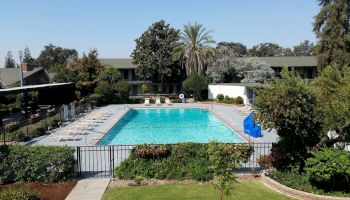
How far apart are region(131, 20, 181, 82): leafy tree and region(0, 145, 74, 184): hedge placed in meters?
41.8

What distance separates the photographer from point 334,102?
13.5m

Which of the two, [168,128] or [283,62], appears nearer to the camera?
[168,128]

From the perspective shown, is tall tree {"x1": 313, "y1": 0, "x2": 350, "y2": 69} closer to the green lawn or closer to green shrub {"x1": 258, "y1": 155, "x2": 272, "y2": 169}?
green shrub {"x1": 258, "y1": 155, "x2": 272, "y2": 169}

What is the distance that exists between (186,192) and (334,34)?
37339 millimetres

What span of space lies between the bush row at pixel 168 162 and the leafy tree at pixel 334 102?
134 inches

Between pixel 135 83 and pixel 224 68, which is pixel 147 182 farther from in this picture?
pixel 135 83

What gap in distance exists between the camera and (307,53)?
369ft

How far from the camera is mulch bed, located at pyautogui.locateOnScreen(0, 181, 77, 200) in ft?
42.9

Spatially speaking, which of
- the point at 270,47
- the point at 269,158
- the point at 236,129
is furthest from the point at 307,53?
the point at 269,158

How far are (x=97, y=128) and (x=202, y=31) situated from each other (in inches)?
1155

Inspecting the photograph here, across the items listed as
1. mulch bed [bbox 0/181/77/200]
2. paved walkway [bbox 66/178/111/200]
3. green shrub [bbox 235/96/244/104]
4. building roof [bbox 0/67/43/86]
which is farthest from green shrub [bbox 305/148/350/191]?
building roof [bbox 0/67/43/86]

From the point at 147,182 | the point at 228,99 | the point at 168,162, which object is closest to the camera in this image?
the point at 147,182

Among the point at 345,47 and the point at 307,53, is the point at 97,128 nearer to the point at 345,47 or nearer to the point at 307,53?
the point at 345,47

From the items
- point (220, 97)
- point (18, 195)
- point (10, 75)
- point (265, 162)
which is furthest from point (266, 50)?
point (18, 195)
